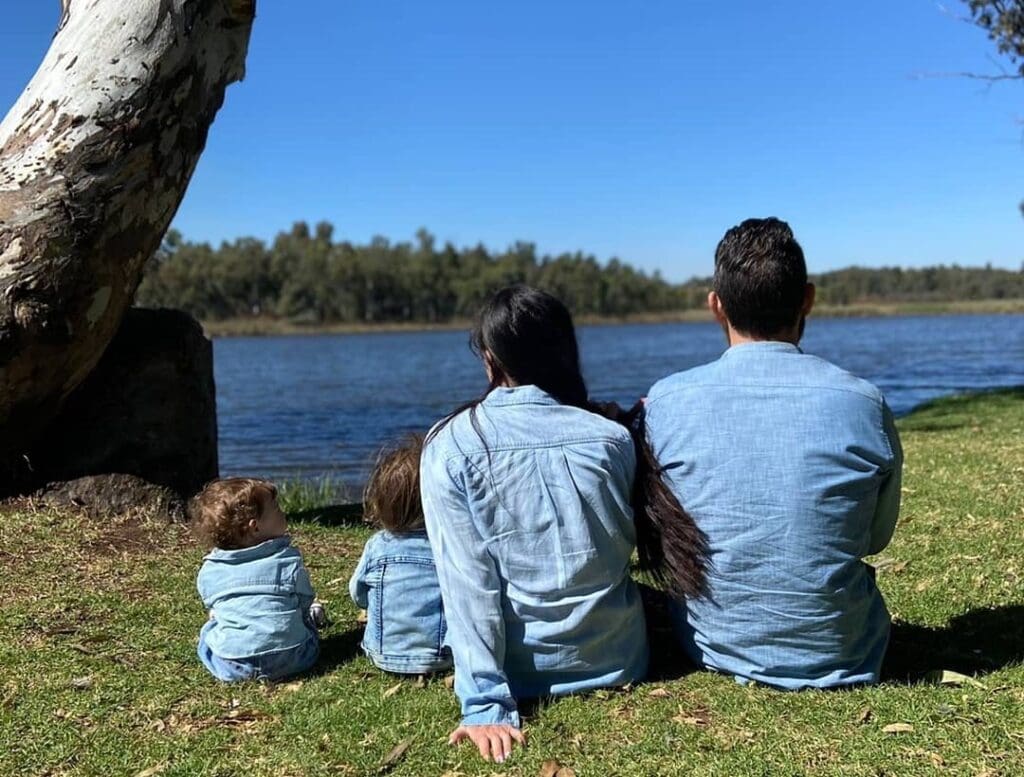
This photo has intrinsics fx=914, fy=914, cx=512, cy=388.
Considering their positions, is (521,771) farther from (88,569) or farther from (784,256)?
(88,569)

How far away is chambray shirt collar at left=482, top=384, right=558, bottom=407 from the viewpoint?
11.3 feet

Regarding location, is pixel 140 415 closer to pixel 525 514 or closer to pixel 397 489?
pixel 397 489

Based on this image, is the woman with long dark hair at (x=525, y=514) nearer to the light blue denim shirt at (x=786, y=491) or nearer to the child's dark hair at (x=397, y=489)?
the light blue denim shirt at (x=786, y=491)

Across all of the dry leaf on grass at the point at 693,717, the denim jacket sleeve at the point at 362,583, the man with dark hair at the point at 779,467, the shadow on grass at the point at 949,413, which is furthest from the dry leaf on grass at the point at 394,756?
the shadow on grass at the point at 949,413

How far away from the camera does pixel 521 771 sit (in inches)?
124

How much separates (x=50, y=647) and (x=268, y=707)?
1.43 metres

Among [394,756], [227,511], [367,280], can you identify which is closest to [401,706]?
[394,756]

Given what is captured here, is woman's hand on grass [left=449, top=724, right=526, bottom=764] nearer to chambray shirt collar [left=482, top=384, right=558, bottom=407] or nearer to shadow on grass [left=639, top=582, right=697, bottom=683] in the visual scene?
shadow on grass [left=639, top=582, right=697, bottom=683]

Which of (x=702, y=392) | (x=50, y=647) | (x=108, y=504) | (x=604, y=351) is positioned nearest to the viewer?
(x=702, y=392)

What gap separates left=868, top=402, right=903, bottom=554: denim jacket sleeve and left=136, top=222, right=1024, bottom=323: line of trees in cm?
9465

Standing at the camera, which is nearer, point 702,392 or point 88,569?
point 702,392

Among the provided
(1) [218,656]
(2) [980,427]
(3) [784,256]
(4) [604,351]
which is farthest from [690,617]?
(4) [604,351]

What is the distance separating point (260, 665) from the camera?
4.08 m

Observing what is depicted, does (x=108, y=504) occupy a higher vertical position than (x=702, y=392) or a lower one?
lower
